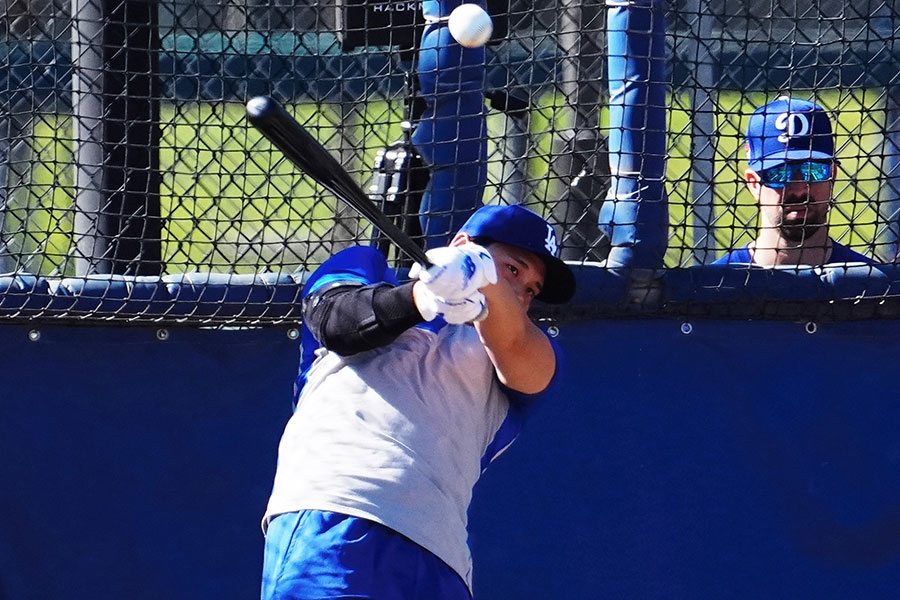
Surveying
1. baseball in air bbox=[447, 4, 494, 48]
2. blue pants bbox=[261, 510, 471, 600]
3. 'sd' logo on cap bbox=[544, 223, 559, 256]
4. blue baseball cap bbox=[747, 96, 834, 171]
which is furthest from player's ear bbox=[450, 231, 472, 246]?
blue baseball cap bbox=[747, 96, 834, 171]

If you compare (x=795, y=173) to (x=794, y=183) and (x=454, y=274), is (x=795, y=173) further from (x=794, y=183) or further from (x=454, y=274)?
(x=454, y=274)

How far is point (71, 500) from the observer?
3562 mm

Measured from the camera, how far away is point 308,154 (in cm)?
225

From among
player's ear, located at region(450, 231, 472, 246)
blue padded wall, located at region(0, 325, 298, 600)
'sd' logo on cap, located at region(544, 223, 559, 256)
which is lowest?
blue padded wall, located at region(0, 325, 298, 600)

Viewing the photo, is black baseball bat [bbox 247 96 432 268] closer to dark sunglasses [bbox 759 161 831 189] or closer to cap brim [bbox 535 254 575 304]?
cap brim [bbox 535 254 575 304]

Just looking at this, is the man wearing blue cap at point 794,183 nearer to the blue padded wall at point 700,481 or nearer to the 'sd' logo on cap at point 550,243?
the blue padded wall at point 700,481

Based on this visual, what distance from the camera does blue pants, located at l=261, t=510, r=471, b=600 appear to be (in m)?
2.44

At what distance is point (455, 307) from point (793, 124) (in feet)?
5.81

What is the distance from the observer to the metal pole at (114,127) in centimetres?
339

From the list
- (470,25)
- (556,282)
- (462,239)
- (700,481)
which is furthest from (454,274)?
(700,481)

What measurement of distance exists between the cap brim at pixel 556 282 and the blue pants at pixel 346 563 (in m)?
0.66

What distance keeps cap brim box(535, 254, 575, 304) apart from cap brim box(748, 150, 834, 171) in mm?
1075

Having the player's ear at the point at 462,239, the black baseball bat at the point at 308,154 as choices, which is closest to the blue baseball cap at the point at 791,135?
the player's ear at the point at 462,239

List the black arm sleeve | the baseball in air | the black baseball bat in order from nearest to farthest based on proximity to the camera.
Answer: the black baseball bat, the black arm sleeve, the baseball in air
